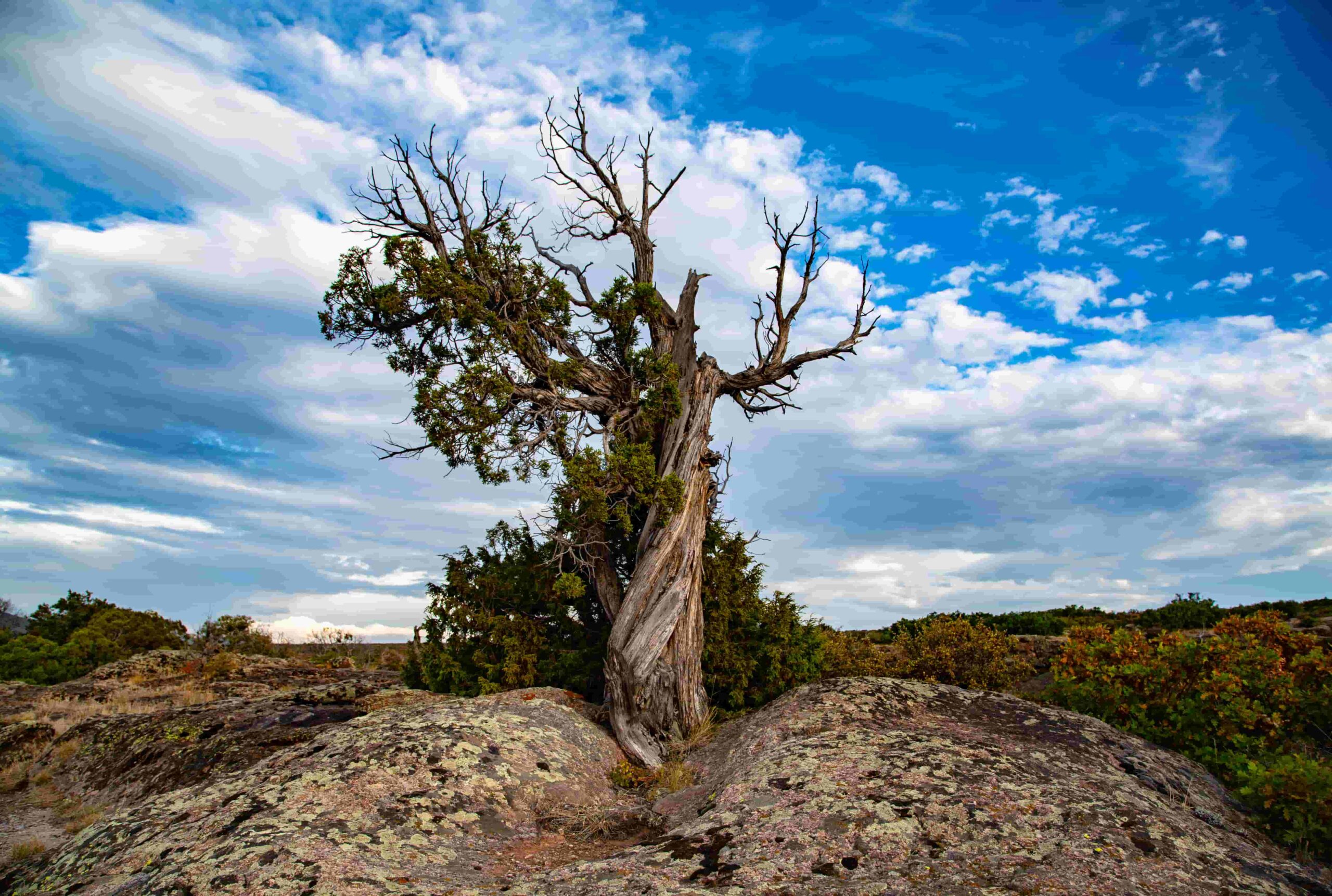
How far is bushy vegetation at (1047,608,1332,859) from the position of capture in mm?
9250

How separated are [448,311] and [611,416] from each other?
3.07m

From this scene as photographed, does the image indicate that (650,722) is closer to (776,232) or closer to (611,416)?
(611,416)

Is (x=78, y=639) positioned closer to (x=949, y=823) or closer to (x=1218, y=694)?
(x=949, y=823)

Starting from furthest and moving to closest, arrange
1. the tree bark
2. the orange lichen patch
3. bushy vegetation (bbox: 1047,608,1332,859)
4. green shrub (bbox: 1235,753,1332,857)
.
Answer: the tree bark → bushy vegetation (bbox: 1047,608,1332,859) → green shrub (bbox: 1235,753,1332,857) → the orange lichen patch

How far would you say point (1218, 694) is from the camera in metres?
9.47

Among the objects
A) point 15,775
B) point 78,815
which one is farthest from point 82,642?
point 78,815

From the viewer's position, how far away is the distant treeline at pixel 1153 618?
20.8 metres

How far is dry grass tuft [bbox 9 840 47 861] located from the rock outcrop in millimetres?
1970

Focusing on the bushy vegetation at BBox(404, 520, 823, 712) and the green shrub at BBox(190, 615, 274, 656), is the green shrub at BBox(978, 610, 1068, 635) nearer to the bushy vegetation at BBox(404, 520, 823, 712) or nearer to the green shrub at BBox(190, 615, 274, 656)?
the bushy vegetation at BBox(404, 520, 823, 712)

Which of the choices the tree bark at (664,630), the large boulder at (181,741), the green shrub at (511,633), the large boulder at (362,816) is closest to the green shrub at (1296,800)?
the tree bark at (664,630)

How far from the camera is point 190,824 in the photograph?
6.88 m

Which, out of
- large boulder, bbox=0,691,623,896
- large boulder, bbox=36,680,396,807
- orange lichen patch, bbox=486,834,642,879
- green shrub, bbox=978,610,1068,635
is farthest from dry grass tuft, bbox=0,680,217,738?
green shrub, bbox=978,610,1068,635

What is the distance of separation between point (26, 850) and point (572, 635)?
7212 millimetres

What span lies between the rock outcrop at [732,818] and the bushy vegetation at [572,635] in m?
2.34
